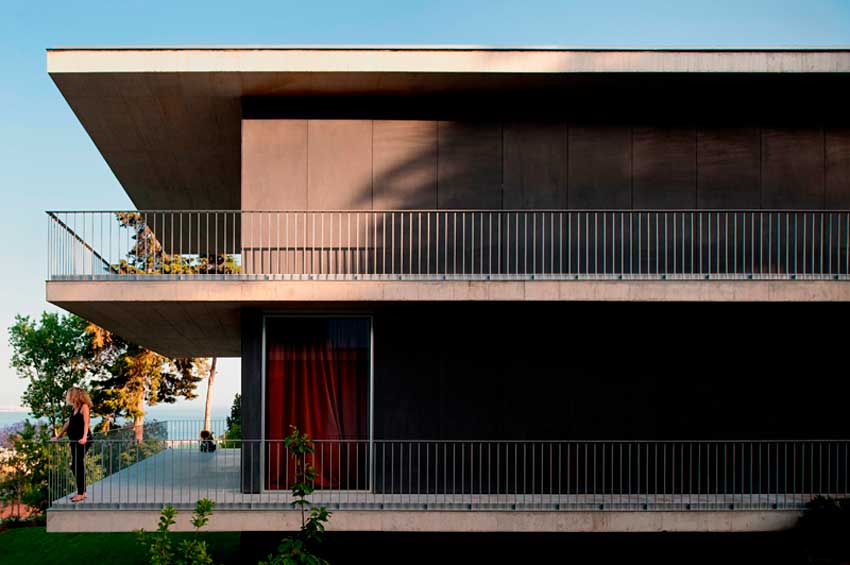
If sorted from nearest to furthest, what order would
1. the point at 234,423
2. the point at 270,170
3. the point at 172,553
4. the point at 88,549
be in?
the point at 172,553 → the point at 270,170 → the point at 88,549 → the point at 234,423

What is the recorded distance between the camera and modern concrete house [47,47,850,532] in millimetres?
11969

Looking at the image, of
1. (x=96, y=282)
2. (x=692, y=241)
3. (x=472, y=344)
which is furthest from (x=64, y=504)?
(x=692, y=241)

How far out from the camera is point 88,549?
61.1ft

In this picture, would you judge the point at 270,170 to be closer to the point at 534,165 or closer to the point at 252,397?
the point at 252,397

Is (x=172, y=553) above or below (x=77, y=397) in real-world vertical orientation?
below

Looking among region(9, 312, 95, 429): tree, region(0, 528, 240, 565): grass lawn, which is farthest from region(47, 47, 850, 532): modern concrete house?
region(9, 312, 95, 429): tree

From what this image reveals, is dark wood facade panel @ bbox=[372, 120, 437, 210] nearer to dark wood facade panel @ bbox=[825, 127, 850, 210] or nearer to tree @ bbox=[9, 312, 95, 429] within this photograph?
dark wood facade panel @ bbox=[825, 127, 850, 210]

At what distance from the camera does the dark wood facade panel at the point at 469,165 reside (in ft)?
41.7

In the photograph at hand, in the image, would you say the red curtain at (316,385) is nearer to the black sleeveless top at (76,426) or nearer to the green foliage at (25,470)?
the black sleeveless top at (76,426)

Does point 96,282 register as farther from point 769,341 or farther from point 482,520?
point 769,341

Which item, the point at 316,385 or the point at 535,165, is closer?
the point at 316,385

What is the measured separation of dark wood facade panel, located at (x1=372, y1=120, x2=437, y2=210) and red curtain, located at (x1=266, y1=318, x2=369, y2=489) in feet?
7.13

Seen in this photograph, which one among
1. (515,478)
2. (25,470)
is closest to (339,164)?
(515,478)

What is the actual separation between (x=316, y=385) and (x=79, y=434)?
3.43m
